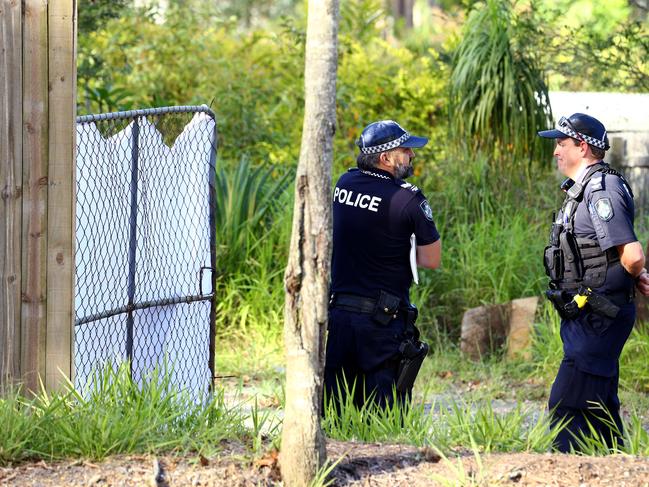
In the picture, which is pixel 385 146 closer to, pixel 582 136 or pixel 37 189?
pixel 582 136

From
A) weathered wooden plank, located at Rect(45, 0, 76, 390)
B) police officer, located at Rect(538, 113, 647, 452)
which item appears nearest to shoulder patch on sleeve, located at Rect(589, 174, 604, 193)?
police officer, located at Rect(538, 113, 647, 452)

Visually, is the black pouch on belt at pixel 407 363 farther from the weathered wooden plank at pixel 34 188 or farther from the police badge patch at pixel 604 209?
the weathered wooden plank at pixel 34 188

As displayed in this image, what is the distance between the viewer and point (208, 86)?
40.2 feet

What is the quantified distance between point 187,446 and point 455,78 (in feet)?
22.1

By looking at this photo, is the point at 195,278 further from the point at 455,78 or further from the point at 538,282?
the point at 455,78

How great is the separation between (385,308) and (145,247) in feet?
4.00

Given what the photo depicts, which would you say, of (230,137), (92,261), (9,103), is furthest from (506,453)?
(230,137)

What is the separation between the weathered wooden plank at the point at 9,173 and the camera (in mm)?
4465

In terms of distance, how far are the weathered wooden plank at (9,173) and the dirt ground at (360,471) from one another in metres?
0.79

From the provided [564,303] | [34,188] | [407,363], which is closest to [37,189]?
[34,188]

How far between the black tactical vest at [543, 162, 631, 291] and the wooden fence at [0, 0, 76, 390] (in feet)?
7.36

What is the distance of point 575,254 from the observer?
5215 mm

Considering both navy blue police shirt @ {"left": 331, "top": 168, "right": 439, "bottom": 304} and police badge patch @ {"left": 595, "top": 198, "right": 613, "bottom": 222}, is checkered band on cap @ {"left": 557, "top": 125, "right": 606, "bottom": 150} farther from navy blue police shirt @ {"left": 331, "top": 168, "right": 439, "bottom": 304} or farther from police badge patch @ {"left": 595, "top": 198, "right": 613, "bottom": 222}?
navy blue police shirt @ {"left": 331, "top": 168, "right": 439, "bottom": 304}

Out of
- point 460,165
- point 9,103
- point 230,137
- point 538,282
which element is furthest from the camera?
point 230,137
